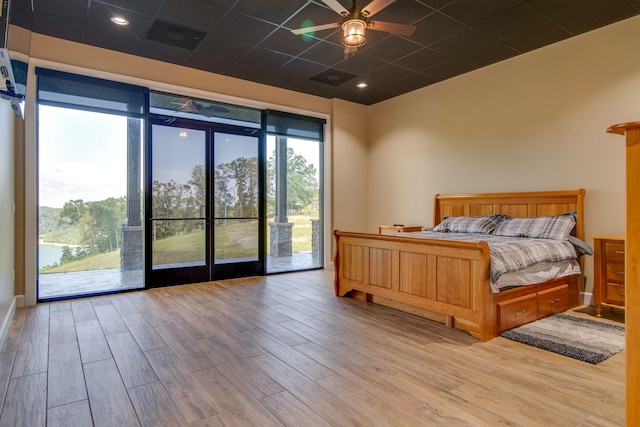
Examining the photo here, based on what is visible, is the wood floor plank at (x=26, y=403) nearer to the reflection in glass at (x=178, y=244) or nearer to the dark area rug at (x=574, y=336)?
the reflection in glass at (x=178, y=244)

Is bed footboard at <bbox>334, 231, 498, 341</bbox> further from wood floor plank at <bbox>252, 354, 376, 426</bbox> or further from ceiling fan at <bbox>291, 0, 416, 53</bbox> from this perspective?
ceiling fan at <bbox>291, 0, 416, 53</bbox>

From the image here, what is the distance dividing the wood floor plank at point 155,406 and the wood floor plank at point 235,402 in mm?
227

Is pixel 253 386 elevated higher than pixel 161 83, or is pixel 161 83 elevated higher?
pixel 161 83

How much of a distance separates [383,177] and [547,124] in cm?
278

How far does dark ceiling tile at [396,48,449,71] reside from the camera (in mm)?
4527

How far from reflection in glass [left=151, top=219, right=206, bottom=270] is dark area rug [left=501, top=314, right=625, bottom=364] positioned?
4.04 m

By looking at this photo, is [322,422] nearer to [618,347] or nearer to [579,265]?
[618,347]

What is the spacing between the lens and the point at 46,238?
4250 millimetres

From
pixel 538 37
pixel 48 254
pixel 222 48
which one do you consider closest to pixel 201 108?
pixel 222 48

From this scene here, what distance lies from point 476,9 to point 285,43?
2.10 metres

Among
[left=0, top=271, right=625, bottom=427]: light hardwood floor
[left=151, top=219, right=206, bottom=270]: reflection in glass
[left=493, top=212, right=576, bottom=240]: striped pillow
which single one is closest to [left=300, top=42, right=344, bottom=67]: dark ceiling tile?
[left=151, top=219, right=206, bottom=270]: reflection in glass

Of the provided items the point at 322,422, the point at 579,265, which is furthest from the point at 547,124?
the point at 322,422

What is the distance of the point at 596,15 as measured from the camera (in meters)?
3.64

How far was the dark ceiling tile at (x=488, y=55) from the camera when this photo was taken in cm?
436
